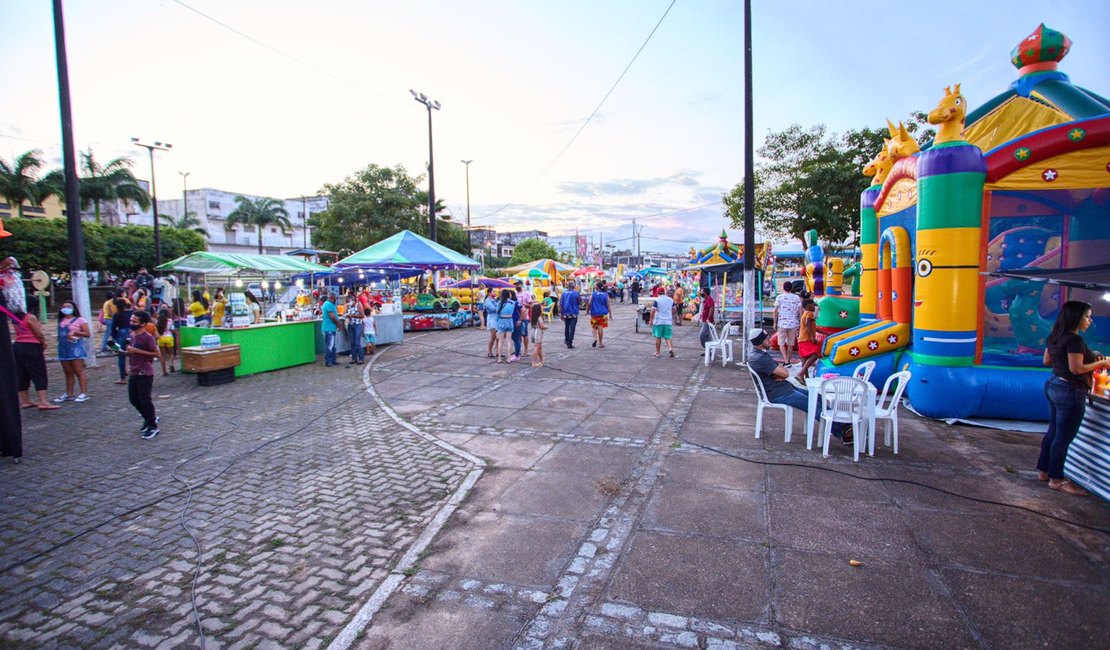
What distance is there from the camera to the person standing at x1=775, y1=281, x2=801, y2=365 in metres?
11.2

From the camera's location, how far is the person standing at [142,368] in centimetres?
633

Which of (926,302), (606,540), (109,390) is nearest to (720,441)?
(606,540)

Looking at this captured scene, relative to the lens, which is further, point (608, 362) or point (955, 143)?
point (608, 362)

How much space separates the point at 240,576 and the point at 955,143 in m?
8.97

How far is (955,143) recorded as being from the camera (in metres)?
6.95

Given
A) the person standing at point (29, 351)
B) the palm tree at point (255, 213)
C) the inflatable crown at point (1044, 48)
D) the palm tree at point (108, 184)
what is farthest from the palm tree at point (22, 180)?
the inflatable crown at point (1044, 48)

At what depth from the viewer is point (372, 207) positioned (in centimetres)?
3219

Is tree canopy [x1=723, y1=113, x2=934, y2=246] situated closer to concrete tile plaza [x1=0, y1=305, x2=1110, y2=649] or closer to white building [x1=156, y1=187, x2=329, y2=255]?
concrete tile plaza [x1=0, y1=305, x2=1110, y2=649]

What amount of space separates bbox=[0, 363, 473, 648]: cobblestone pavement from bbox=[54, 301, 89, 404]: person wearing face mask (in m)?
0.97

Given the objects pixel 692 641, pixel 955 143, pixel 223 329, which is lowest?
pixel 692 641

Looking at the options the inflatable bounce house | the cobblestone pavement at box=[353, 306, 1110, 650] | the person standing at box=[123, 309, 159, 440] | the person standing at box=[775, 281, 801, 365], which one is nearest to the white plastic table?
the cobblestone pavement at box=[353, 306, 1110, 650]

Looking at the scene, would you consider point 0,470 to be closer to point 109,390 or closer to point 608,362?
point 109,390

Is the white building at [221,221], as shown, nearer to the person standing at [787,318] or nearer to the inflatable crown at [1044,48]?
the person standing at [787,318]

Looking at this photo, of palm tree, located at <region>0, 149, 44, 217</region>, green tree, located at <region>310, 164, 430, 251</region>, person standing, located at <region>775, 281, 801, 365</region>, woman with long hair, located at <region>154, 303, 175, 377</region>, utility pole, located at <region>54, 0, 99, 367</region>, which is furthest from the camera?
green tree, located at <region>310, 164, 430, 251</region>
